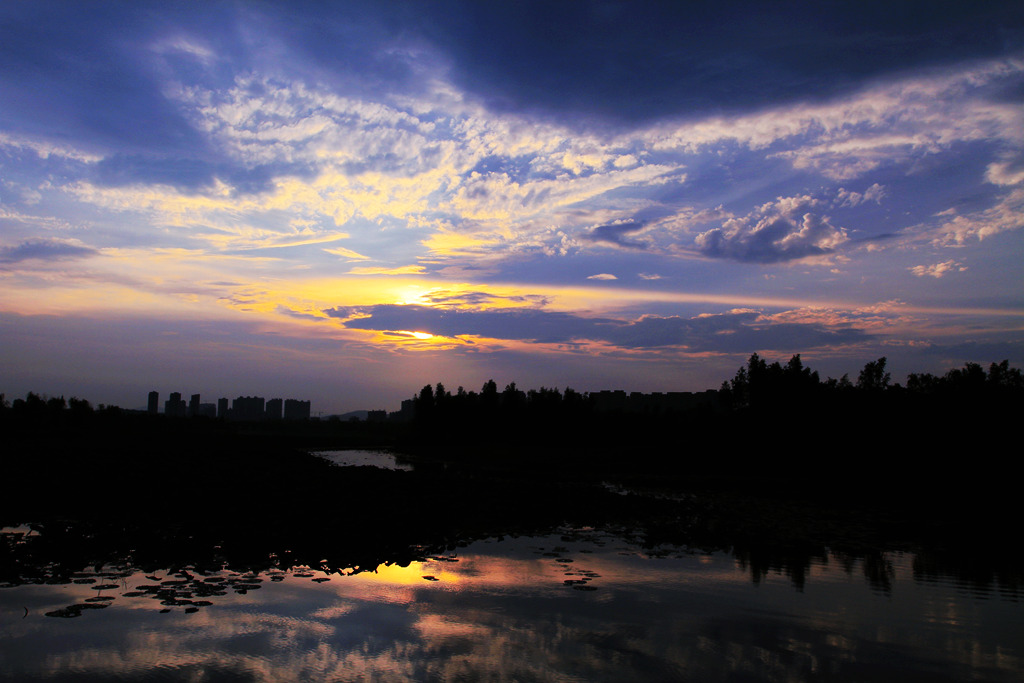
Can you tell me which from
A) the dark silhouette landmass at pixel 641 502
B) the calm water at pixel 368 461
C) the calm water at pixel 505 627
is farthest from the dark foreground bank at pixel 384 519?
the calm water at pixel 368 461

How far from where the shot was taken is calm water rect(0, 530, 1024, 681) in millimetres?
8367

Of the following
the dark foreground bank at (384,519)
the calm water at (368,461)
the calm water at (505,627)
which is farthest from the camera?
the calm water at (368,461)

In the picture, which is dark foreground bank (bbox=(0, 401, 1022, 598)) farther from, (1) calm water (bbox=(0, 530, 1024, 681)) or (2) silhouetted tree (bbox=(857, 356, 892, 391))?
(2) silhouetted tree (bbox=(857, 356, 892, 391))

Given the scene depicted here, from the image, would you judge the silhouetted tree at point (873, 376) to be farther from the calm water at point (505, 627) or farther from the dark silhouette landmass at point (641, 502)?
the calm water at point (505, 627)

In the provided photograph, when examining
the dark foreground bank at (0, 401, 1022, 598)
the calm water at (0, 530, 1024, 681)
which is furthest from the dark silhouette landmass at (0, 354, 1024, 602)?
the calm water at (0, 530, 1024, 681)

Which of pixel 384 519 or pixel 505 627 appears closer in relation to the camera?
pixel 505 627

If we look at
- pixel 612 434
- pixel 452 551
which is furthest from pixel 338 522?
pixel 612 434

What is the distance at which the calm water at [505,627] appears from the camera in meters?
8.37

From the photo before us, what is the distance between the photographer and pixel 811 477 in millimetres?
50812

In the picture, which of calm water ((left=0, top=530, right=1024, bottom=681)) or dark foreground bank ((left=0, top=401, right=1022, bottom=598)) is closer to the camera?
calm water ((left=0, top=530, right=1024, bottom=681))

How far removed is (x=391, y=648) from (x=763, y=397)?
8062cm

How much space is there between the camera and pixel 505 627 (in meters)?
10.2

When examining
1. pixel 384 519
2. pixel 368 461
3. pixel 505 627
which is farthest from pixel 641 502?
pixel 368 461

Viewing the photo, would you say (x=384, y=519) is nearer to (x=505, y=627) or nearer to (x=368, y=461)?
(x=505, y=627)
